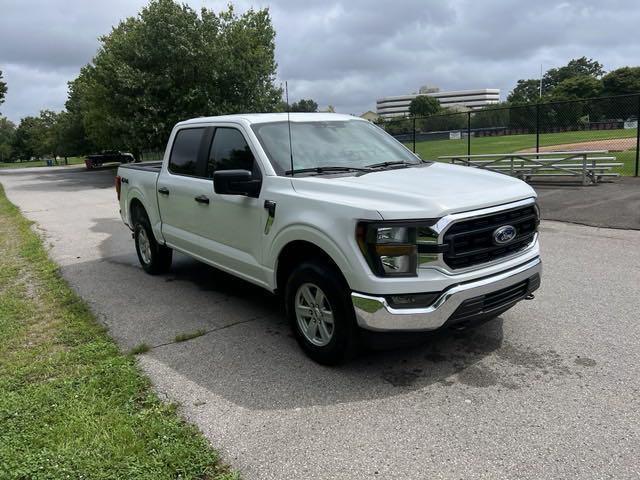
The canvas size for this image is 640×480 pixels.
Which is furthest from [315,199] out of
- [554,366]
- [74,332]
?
[74,332]

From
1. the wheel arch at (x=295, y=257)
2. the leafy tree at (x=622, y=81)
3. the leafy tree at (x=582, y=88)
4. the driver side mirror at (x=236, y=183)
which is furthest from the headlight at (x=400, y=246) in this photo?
the leafy tree at (x=622, y=81)

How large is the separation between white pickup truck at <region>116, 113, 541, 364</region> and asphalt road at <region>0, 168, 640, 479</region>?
0.41 metres

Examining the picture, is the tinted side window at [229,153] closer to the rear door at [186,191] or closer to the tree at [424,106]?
the rear door at [186,191]

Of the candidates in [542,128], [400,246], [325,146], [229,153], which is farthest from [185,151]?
[542,128]

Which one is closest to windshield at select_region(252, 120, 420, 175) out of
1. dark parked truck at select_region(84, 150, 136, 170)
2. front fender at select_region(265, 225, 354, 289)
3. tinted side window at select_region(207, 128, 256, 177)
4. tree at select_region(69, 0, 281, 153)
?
tinted side window at select_region(207, 128, 256, 177)

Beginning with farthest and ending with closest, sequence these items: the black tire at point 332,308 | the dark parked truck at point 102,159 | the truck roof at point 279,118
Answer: the dark parked truck at point 102,159, the truck roof at point 279,118, the black tire at point 332,308

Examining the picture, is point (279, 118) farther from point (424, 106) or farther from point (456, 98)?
point (456, 98)

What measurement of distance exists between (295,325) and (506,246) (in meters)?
1.71

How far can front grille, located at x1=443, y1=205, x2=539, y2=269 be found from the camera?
3.48 metres

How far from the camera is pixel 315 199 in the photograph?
151 inches

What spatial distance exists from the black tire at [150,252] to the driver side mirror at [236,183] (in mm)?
2805

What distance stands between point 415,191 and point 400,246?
46 centimetres

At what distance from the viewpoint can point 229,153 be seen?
5000 millimetres

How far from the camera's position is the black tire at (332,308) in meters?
3.64
